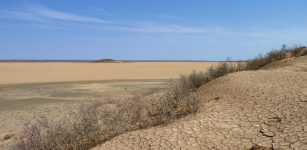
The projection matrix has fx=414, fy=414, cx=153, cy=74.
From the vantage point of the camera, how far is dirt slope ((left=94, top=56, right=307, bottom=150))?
4.80 m

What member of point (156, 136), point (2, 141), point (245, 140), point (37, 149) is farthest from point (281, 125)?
Result: point (2, 141)

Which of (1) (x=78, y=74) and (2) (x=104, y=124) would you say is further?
(1) (x=78, y=74)

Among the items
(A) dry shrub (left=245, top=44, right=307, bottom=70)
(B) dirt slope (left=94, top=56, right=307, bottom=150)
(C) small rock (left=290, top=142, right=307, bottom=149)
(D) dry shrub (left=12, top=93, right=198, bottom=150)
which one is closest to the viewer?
(C) small rock (left=290, top=142, right=307, bottom=149)

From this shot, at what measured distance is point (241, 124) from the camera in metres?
5.25

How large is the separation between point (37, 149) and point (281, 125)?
10.5 ft

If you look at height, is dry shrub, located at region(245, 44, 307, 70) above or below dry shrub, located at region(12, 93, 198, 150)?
above

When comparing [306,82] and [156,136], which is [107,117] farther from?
[306,82]

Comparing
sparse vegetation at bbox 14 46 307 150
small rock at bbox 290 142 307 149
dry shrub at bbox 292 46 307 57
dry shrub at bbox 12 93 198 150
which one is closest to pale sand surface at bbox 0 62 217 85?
dry shrub at bbox 292 46 307 57

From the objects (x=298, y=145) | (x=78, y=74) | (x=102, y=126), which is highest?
(x=298, y=145)

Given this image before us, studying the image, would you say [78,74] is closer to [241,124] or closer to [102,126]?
[102,126]

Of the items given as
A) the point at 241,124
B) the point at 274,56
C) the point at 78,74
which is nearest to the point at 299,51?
the point at 274,56

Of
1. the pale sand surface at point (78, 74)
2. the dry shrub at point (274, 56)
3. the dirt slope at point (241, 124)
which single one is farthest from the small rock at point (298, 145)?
the pale sand surface at point (78, 74)

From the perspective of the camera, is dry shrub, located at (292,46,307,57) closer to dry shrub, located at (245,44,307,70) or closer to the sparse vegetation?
dry shrub, located at (245,44,307,70)

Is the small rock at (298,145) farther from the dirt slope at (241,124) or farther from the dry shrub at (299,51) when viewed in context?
the dry shrub at (299,51)
